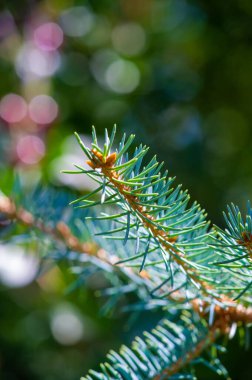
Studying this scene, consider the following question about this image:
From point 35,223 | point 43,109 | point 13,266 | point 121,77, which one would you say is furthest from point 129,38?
point 35,223

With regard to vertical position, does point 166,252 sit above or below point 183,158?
above

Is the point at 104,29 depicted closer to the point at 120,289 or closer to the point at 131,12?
the point at 131,12

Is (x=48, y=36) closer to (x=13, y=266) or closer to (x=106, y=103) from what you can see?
(x=106, y=103)

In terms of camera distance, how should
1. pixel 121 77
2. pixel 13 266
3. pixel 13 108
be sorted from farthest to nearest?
pixel 121 77 < pixel 13 108 < pixel 13 266

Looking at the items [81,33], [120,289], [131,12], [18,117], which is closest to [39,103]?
[18,117]

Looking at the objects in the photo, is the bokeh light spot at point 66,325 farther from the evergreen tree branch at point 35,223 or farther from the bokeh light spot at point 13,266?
the evergreen tree branch at point 35,223

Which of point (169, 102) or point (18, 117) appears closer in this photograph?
point (18, 117)

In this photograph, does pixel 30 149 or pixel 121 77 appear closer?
pixel 30 149

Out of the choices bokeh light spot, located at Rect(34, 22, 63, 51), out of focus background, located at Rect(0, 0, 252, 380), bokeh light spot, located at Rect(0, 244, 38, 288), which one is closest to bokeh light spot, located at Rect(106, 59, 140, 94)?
→ out of focus background, located at Rect(0, 0, 252, 380)
